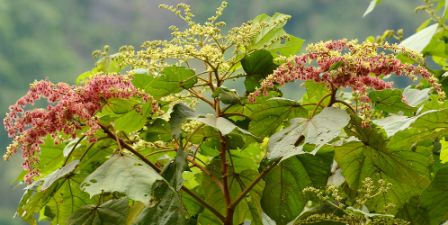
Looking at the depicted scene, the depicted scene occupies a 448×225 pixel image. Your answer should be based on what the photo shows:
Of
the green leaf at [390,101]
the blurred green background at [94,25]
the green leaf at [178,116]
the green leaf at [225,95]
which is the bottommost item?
the green leaf at [390,101]

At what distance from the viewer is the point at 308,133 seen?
4.78 ft

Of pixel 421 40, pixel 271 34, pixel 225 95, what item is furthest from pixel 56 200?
pixel 421 40

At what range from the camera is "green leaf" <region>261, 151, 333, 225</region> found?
1641 millimetres

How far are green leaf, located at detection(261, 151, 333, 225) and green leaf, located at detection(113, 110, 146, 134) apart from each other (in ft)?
1.03

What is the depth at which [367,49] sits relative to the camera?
1.50 metres

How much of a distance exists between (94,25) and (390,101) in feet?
176

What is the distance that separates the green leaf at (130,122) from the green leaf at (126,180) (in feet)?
0.46

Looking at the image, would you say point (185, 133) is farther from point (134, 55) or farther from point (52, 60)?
point (52, 60)

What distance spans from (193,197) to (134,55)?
36cm

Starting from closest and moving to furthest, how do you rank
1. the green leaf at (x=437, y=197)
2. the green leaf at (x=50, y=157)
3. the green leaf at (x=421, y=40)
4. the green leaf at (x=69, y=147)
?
the green leaf at (x=437, y=197) < the green leaf at (x=69, y=147) < the green leaf at (x=50, y=157) < the green leaf at (x=421, y=40)

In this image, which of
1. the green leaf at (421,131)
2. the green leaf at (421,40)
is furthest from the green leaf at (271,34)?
the green leaf at (421,40)

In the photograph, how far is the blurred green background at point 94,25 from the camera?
4075cm

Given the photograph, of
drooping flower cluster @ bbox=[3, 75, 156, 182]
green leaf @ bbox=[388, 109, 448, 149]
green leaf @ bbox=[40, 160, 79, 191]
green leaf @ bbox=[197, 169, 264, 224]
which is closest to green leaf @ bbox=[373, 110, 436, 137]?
green leaf @ bbox=[388, 109, 448, 149]

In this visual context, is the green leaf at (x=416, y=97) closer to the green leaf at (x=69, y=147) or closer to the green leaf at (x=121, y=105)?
the green leaf at (x=121, y=105)
